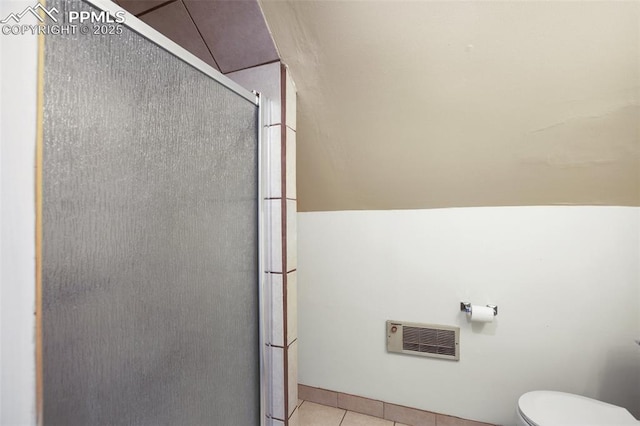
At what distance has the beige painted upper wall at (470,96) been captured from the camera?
100 cm

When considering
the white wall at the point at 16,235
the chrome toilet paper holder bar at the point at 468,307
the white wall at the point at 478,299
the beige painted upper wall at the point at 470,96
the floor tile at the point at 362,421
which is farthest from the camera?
the floor tile at the point at 362,421

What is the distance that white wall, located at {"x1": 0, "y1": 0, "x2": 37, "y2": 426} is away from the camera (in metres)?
0.47

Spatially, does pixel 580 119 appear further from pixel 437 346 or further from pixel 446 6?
pixel 437 346

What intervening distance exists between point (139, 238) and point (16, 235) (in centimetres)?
21

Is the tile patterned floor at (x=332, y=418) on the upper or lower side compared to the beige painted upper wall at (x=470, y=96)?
lower

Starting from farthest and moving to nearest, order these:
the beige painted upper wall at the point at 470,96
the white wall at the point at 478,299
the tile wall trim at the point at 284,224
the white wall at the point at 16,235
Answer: the white wall at the point at 478,299 < the tile wall trim at the point at 284,224 < the beige painted upper wall at the point at 470,96 < the white wall at the point at 16,235

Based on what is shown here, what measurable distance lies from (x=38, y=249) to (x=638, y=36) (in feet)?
5.66

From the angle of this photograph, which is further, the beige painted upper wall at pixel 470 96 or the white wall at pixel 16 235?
the beige painted upper wall at pixel 470 96

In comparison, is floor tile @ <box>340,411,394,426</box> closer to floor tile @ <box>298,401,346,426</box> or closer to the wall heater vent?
floor tile @ <box>298,401,346,426</box>

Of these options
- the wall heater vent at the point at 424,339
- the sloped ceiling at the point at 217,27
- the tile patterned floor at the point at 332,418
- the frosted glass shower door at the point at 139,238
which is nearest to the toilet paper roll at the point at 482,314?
the wall heater vent at the point at 424,339

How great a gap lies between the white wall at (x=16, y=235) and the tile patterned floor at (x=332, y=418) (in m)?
1.52

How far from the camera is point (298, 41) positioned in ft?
3.74

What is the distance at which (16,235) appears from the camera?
472 millimetres

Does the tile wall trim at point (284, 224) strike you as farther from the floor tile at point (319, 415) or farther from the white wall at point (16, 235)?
the white wall at point (16, 235)
